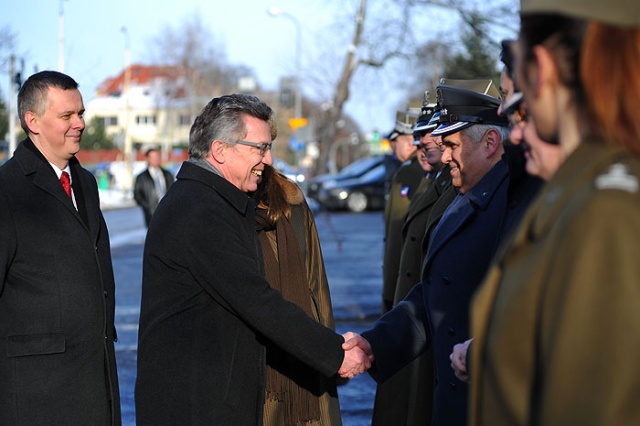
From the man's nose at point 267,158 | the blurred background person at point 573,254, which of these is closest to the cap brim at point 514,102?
the blurred background person at point 573,254

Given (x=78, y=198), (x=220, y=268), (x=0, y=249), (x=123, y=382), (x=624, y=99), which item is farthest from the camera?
(x=123, y=382)

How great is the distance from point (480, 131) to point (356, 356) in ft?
3.54

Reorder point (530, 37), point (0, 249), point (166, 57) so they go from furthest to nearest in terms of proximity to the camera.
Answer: point (166, 57)
point (0, 249)
point (530, 37)

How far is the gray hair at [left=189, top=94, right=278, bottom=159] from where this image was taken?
4.11 meters

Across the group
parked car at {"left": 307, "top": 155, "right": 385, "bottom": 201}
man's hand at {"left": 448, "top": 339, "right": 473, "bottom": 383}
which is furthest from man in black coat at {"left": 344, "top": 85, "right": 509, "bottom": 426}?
parked car at {"left": 307, "top": 155, "right": 385, "bottom": 201}

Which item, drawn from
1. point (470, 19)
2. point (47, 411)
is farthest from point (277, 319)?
point (470, 19)

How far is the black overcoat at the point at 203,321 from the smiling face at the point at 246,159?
0.29 meters

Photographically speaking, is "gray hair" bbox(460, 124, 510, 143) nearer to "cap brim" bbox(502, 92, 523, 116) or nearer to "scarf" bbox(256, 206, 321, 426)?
"scarf" bbox(256, 206, 321, 426)

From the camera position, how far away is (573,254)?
1576 millimetres

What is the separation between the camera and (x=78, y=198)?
463cm

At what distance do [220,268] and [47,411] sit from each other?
112cm

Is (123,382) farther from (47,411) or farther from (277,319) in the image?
(277,319)

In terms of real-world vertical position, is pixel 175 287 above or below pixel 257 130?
below

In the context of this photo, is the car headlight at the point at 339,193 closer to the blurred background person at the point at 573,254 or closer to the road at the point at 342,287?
the road at the point at 342,287
